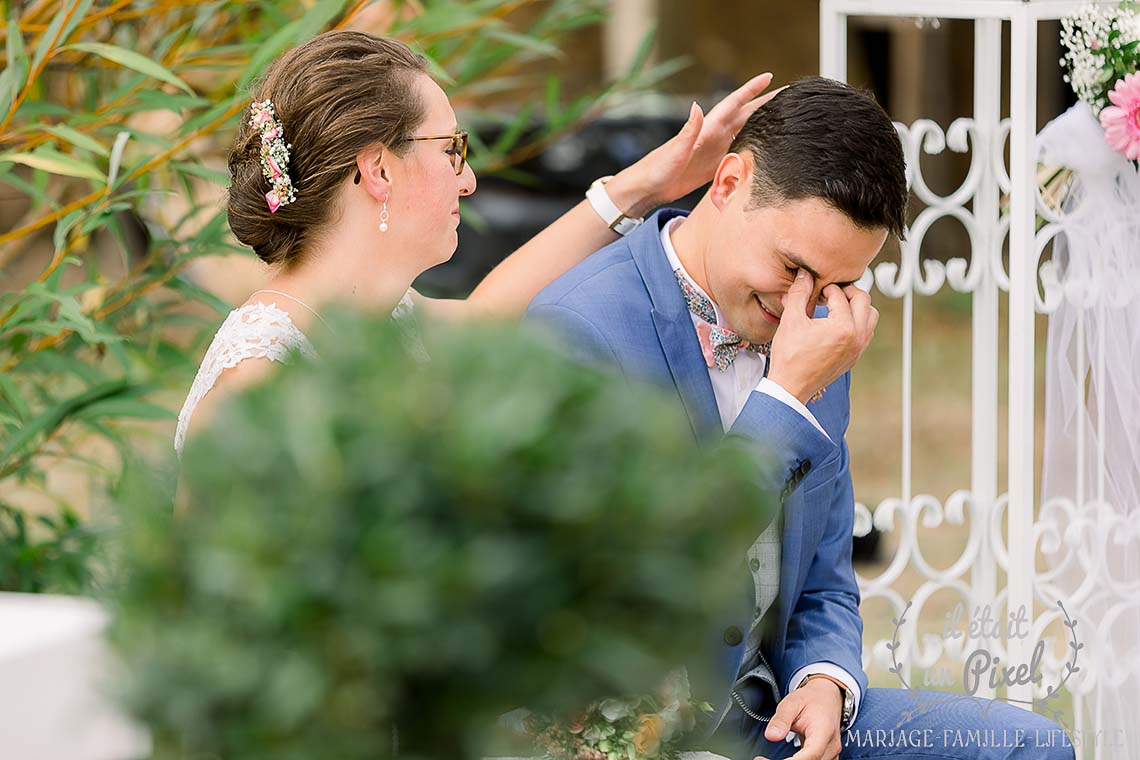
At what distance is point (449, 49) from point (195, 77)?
711 mm

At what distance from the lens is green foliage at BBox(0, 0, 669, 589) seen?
2373 millimetres

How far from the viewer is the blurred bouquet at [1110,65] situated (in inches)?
100

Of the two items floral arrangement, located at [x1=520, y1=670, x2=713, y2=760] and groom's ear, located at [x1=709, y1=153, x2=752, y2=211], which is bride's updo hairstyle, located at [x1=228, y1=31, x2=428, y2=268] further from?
floral arrangement, located at [x1=520, y1=670, x2=713, y2=760]

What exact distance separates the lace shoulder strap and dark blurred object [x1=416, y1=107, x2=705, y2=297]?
6.44 metres

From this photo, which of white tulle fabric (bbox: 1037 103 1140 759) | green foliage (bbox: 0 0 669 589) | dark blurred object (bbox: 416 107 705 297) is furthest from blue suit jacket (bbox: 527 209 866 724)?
dark blurred object (bbox: 416 107 705 297)

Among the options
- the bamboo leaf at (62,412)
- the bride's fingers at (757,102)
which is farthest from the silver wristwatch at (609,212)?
the bamboo leaf at (62,412)

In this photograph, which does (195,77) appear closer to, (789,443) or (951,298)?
(789,443)

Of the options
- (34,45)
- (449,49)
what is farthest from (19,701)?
(449,49)

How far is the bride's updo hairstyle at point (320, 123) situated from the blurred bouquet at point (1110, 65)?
141 cm

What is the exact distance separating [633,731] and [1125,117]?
1.96m

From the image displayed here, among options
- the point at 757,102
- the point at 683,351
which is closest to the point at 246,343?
the point at 683,351

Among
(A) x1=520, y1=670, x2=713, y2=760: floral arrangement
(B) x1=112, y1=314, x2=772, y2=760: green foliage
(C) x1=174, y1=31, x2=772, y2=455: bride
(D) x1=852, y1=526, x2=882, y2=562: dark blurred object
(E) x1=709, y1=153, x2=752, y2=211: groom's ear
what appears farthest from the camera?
(D) x1=852, y1=526, x2=882, y2=562: dark blurred object

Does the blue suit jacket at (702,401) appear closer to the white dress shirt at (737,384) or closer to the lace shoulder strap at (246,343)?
the white dress shirt at (737,384)

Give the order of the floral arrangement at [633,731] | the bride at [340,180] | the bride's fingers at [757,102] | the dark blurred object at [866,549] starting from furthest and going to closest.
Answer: the dark blurred object at [866,549], the bride's fingers at [757,102], the bride at [340,180], the floral arrangement at [633,731]
